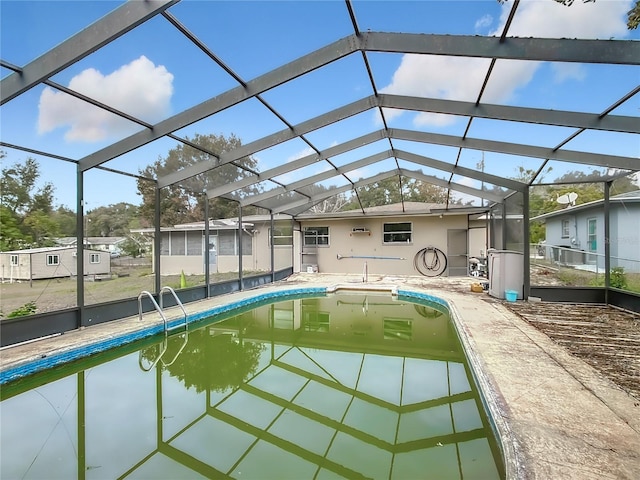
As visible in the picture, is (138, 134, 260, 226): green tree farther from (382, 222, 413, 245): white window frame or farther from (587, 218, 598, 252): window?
(587, 218, 598, 252): window

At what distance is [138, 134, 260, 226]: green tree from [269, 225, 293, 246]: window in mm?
3262

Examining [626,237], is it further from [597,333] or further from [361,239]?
[361,239]

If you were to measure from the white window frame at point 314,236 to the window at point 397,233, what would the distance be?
87.9 inches

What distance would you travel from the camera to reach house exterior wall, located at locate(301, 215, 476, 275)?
12477 millimetres

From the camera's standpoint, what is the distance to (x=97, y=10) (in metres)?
3.37

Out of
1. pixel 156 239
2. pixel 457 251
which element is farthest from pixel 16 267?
pixel 457 251

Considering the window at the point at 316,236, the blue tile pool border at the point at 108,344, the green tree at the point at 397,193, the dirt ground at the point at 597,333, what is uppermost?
the green tree at the point at 397,193

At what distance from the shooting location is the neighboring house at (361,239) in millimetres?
11586

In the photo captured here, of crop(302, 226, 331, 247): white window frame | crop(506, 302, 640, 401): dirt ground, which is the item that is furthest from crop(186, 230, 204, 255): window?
crop(506, 302, 640, 401): dirt ground

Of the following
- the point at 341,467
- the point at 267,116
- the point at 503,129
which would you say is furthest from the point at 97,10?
the point at 503,129

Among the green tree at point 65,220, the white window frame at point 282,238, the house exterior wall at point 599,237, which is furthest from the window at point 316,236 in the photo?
the green tree at point 65,220

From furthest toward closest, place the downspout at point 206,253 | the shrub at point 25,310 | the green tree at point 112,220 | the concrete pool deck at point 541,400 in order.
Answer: the downspout at point 206,253 < the green tree at point 112,220 < the shrub at point 25,310 < the concrete pool deck at point 541,400

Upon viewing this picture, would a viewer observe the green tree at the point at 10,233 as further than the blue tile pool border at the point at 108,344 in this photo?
Yes

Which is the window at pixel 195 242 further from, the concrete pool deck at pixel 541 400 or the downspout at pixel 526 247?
the downspout at pixel 526 247
